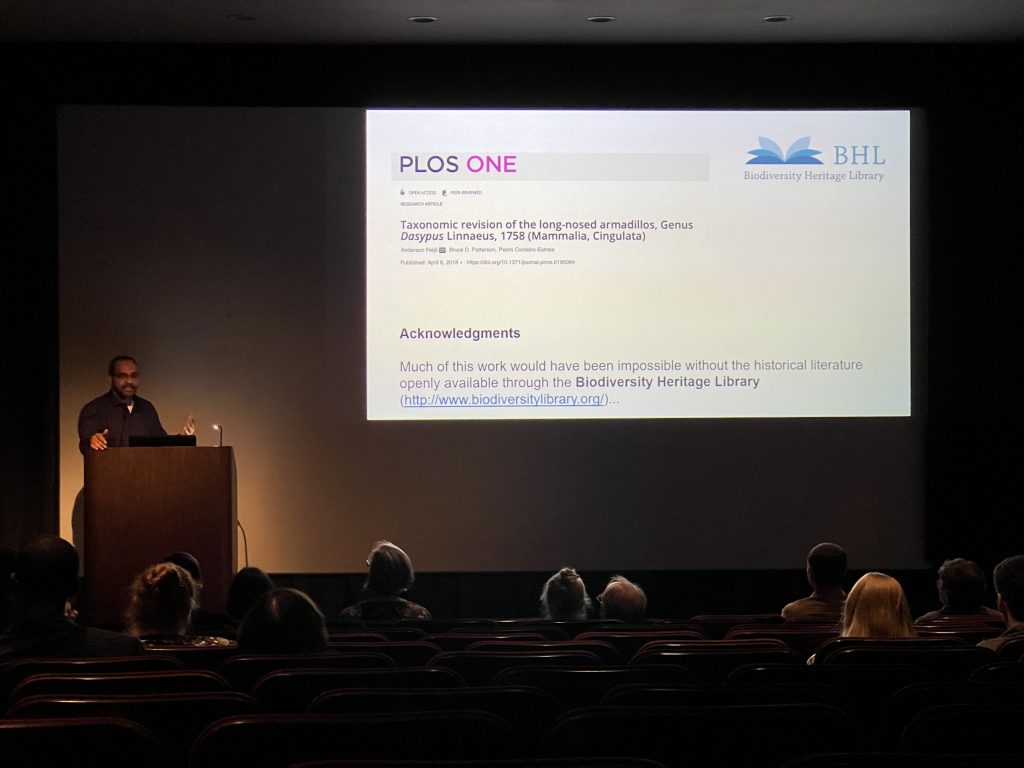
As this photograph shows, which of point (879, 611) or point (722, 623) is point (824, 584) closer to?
point (722, 623)

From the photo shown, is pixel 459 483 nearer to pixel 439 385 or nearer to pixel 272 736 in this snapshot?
pixel 439 385

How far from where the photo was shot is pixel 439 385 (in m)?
7.64

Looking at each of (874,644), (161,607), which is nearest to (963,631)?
(874,644)

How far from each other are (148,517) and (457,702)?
439cm

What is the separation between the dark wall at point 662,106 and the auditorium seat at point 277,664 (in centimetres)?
526

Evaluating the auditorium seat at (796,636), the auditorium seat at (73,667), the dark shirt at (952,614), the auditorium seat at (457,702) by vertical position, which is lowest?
the dark shirt at (952,614)

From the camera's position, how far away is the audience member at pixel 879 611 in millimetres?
4156

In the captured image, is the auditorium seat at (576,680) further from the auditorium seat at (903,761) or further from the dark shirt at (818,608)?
the dark shirt at (818,608)

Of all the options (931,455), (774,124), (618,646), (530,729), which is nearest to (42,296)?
(774,124)

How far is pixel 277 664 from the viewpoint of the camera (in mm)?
3066

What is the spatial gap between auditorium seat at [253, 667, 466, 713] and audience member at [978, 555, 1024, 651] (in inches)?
77.5

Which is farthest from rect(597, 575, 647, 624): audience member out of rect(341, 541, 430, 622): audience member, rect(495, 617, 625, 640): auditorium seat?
rect(341, 541, 430, 622): audience member

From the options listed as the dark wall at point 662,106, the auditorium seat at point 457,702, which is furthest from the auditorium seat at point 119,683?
the dark wall at point 662,106

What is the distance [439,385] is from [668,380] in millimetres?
1434
